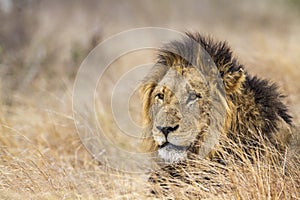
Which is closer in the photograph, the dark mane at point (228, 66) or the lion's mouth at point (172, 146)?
the lion's mouth at point (172, 146)

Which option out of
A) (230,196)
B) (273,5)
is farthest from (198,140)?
(273,5)

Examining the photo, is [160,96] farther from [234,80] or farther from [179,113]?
[234,80]

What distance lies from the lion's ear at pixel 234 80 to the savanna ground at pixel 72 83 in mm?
506

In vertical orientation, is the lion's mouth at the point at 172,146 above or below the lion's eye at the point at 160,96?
below

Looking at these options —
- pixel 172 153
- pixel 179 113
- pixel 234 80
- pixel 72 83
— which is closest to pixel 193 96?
pixel 179 113

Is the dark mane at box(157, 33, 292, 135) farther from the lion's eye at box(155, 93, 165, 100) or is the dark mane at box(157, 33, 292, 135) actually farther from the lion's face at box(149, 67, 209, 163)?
the lion's eye at box(155, 93, 165, 100)

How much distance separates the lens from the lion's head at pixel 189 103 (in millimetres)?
4086

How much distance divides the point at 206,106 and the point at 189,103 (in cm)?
12

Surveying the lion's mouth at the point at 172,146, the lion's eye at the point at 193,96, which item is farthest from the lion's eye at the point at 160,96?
the lion's mouth at the point at 172,146

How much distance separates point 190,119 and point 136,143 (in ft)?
6.51

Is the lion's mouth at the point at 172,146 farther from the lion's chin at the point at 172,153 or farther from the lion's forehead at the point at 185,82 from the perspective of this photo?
the lion's forehead at the point at 185,82

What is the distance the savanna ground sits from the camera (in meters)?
4.02

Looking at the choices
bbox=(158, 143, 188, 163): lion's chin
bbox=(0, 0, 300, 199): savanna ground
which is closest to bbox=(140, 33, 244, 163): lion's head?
bbox=(158, 143, 188, 163): lion's chin

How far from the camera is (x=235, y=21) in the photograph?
1608 centimetres
